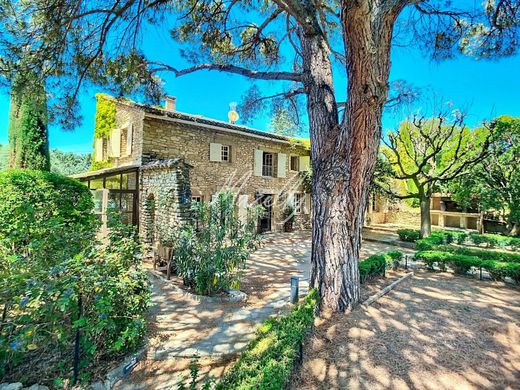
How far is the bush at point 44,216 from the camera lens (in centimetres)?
380

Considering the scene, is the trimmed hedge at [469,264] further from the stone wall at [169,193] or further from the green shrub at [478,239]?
the stone wall at [169,193]

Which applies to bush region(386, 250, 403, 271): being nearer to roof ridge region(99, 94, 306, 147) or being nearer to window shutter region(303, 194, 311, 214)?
roof ridge region(99, 94, 306, 147)

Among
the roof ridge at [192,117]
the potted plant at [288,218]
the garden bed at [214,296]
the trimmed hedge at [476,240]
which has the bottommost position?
the garden bed at [214,296]

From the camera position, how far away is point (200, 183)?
1218 cm

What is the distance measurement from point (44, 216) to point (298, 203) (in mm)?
12756

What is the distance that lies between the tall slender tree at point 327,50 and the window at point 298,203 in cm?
1040

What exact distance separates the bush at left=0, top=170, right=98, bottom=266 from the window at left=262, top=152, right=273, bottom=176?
9051 millimetres

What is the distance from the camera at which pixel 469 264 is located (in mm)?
7211

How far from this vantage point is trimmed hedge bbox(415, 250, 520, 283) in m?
6.54

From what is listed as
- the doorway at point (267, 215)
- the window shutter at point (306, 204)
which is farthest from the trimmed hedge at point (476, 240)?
the doorway at point (267, 215)

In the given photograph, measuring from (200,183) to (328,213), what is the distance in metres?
8.57

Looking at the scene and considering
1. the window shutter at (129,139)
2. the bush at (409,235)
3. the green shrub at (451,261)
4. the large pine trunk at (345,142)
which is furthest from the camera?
the bush at (409,235)

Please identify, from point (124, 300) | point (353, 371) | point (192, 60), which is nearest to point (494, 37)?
point (192, 60)

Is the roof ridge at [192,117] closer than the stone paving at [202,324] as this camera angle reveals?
No
